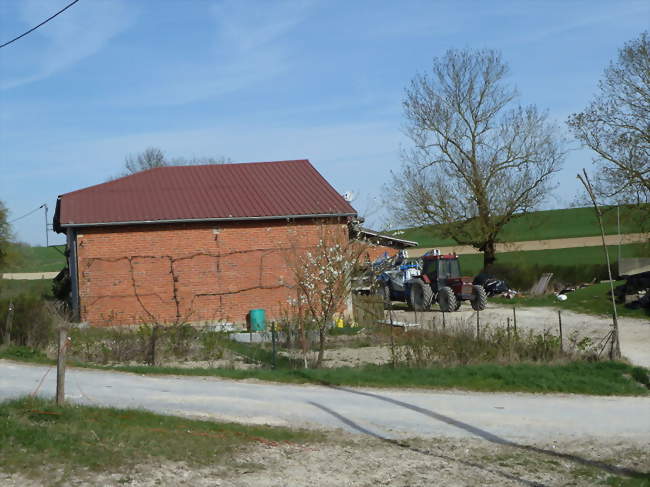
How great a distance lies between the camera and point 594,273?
130 ft

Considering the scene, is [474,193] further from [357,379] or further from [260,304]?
[357,379]

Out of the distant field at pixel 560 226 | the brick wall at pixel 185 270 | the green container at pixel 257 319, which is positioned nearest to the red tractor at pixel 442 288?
the distant field at pixel 560 226

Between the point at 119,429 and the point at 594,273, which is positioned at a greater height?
the point at 594,273

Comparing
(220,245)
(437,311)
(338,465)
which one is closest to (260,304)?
(220,245)

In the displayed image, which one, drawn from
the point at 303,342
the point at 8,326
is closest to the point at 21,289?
the point at 8,326

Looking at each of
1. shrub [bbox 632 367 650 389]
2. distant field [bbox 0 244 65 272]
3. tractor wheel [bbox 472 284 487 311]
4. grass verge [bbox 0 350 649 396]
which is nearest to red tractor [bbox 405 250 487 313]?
tractor wheel [bbox 472 284 487 311]

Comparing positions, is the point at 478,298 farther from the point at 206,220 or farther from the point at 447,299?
the point at 206,220

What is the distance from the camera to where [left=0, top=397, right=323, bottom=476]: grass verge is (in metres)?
8.51

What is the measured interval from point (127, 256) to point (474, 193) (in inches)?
883

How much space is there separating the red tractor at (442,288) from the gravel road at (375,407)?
51.7 feet

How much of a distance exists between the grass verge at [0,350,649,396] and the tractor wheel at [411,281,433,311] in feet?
48.5

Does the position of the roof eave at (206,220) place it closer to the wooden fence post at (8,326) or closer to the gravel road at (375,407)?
the wooden fence post at (8,326)

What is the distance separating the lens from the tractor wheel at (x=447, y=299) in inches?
1192

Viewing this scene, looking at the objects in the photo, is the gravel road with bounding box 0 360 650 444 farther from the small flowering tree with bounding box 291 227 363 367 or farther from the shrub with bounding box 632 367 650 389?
the small flowering tree with bounding box 291 227 363 367
